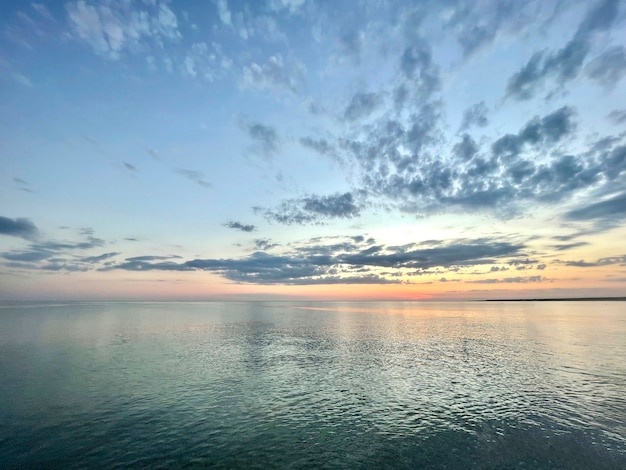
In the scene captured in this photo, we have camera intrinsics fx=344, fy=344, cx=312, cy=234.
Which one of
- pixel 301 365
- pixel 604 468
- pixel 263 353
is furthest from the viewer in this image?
pixel 263 353

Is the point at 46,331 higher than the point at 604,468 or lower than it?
higher

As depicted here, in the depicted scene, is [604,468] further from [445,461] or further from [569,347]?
[569,347]

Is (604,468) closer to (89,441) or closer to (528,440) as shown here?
(528,440)

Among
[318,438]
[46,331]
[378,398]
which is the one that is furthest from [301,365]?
[46,331]

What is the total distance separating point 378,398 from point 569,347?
181 feet

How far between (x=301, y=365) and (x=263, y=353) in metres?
12.2

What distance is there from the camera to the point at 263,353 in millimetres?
60656

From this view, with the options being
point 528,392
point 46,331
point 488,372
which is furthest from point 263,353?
point 46,331

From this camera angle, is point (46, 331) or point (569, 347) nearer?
point (569, 347)

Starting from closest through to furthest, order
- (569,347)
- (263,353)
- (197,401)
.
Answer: (197,401)
(263,353)
(569,347)

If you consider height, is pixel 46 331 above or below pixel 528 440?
above

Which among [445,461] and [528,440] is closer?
[445,461]

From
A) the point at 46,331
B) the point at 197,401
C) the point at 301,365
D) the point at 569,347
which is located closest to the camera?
the point at 197,401

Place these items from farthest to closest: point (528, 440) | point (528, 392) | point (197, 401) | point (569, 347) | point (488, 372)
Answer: point (569, 347) → point (488, 372) → point (528, 392) → point (197, 401) → point (528, 440)
